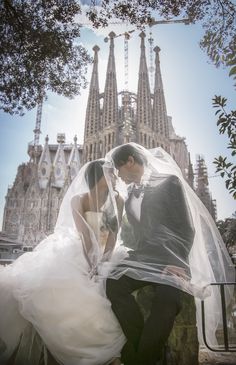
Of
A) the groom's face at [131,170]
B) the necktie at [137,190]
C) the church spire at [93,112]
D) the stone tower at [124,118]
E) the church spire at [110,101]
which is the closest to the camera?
the necktie at [137,190]

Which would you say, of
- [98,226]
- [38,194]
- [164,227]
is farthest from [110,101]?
[164,227]

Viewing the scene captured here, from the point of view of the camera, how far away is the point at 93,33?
14.7ft

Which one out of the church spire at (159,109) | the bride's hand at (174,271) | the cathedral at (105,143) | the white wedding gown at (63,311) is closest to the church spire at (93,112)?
the cathedral at (105,143)

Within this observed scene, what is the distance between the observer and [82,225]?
6.26 ft

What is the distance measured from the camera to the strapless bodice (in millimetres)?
1919

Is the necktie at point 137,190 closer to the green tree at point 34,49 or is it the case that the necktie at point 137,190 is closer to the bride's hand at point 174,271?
the bride's hand at point 174,271

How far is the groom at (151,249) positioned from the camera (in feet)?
4.84

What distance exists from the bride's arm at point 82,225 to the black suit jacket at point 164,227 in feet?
0.97

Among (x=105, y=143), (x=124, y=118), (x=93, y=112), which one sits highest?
(x=93, y=112)

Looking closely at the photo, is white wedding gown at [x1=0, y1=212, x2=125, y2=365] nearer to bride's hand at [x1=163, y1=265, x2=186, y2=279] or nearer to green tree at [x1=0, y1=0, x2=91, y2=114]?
bride's hand at [x1=163, y1=265, x2=186, y2=279]

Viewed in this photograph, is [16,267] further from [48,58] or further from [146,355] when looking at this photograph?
[48,58]

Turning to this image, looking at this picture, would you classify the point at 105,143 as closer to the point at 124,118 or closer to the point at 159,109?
the point at 124,118

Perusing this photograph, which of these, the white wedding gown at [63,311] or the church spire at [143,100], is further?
the church spire at [143,100]

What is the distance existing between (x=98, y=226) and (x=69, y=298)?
532mm
